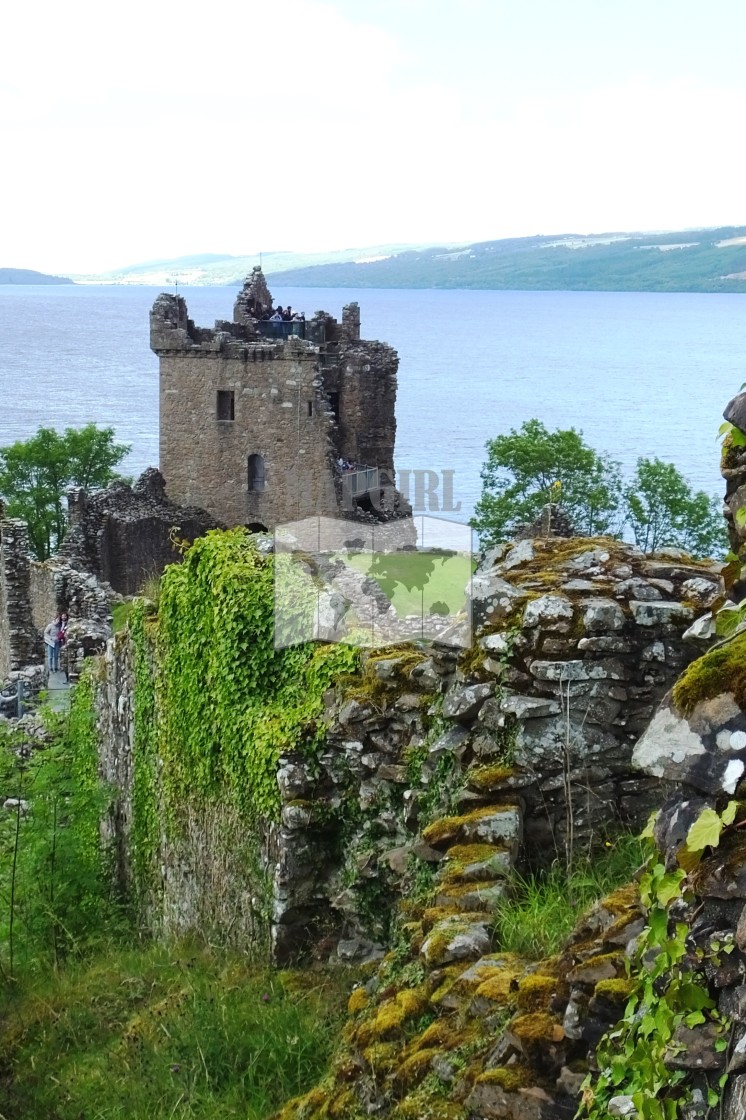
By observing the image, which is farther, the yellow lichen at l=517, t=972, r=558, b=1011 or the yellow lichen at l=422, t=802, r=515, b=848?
the yellow lichen at l=422, t=802, r=515, b=848

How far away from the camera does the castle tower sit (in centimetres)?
4950

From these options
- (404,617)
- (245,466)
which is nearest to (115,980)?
(404,617)

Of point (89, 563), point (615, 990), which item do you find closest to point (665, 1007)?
point (615, 990)

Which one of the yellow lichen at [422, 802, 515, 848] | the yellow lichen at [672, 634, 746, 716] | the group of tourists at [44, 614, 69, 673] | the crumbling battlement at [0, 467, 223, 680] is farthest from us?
the crumbling battlement at [0, 467, 223, 680]

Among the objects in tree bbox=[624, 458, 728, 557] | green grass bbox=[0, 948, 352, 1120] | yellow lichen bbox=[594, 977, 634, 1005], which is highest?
yellow lichen bbox=[594, 977, 634, 1005]

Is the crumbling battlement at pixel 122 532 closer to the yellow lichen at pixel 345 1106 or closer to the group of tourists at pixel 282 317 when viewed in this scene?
the group of tourists at pixel 282 317

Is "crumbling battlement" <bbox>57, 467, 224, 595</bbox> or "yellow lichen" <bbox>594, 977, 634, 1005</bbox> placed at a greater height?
"yellow lichen" <bbox>594, 977, 634, 1005</bbox>

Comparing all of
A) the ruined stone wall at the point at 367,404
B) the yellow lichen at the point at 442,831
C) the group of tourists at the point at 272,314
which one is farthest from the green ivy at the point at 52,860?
the group of tourists at the point at 272,314

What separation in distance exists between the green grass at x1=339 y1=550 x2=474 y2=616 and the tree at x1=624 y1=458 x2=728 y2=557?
5106cm

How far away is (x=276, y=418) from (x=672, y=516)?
23.1 meters

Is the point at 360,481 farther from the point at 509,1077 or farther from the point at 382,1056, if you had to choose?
the point at 509,1077

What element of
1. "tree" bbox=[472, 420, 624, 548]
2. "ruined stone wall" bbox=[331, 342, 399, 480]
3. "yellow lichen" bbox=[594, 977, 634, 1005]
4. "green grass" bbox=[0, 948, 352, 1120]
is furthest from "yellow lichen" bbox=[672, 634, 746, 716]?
"tree" bbox=[472, 420, 624, 548]

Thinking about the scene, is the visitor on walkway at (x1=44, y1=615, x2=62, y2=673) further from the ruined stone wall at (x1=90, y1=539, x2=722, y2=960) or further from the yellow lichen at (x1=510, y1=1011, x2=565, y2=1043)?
the yellow lichen at (x1=510, y1=1011, x2=565, y2=1043)

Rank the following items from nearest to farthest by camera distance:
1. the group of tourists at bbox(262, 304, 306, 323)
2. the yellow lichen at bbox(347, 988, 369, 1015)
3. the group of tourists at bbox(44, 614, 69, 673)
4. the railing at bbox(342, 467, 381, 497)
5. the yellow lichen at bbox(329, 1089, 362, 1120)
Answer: the yellow lichen at bbox(329, 1089, 362, 1120) → the yellow lichen at bbox(347, 988, 369, 1015) → the group of tourists at bbox(44, 614, 69, 673) → the railing at bbox(342, 467, 381, 497) → the group of tourists at bbox(262, 304, 306, 323)
